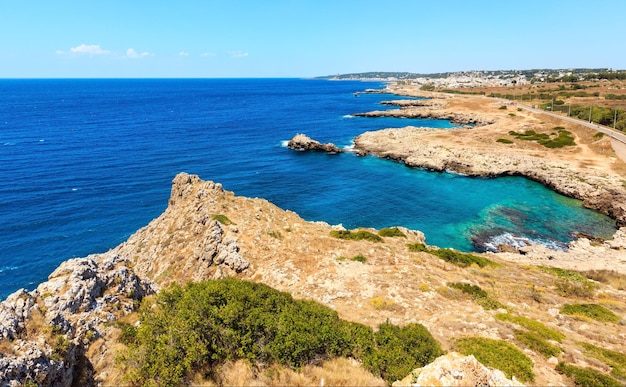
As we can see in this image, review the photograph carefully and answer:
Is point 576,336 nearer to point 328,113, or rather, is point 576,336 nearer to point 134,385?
point 134,385

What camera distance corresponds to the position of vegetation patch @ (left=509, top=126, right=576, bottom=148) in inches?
3150

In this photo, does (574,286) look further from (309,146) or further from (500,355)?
→ (309,146)

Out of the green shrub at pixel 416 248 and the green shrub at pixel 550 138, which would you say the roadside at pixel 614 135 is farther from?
the green shrub at pixel 416 248

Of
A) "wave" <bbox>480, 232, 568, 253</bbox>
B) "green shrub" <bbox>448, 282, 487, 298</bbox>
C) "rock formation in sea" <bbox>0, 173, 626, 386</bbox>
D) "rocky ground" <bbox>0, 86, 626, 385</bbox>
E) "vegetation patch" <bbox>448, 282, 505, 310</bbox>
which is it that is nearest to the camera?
"rock formation in sea" <bbox>0, 173, 626, 386</bbox>

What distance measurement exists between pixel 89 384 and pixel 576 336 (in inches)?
922

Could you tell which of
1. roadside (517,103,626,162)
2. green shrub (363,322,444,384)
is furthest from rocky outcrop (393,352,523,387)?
roadside (517,103,626,162)

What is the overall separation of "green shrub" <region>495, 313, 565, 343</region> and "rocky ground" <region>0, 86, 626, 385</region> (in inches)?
18.2

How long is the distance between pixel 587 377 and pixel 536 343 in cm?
250

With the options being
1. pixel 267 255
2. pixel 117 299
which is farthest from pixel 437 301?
pixel 117 299

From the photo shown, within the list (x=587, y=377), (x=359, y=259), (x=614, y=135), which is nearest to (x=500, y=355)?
(x=587, y=377)

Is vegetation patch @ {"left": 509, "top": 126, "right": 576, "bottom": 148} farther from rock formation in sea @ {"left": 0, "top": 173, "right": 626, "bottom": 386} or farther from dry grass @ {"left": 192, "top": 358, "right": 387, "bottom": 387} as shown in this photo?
dry grass @ {"left": 192, "top": 358, "right": 387, "bottom": 387}

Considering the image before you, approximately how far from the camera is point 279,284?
22344mm

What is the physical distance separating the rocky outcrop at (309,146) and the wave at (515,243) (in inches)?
2073

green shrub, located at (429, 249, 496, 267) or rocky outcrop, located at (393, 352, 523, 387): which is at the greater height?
rocky outcrop, located at (393, 352, 523, 387)
